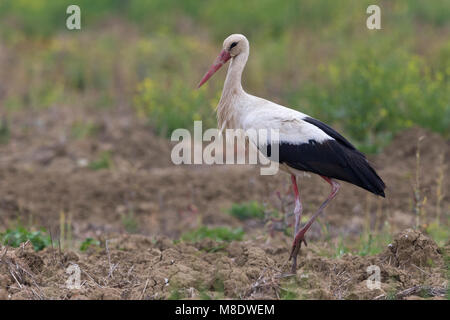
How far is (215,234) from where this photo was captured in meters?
6.84

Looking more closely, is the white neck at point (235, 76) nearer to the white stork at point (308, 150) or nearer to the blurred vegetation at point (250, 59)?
the white stork at point (308, 150)

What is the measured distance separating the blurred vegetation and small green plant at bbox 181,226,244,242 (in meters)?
3.22

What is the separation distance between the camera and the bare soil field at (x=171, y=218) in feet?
15.0

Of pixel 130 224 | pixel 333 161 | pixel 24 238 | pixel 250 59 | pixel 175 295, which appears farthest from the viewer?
pixel 250 59

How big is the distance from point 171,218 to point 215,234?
113 centimetres

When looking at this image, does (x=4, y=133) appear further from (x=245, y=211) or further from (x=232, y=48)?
(x=232, y=48)

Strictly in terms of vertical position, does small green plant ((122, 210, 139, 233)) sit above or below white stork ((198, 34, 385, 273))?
below

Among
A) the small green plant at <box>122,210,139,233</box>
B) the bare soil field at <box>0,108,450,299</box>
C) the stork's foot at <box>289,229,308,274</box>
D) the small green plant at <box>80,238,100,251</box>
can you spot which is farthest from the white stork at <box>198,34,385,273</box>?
the small green plant at <box>122,210,139,233</box>

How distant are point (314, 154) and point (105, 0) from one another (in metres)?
14.6

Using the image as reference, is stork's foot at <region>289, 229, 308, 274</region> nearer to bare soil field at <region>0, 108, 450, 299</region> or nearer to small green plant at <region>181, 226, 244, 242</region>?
bare soil field at <region>0, 108, 450, 299</region>

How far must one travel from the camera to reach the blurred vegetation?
391 inches

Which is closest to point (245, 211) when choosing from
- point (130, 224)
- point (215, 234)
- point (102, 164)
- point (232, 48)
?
point (215, 234)

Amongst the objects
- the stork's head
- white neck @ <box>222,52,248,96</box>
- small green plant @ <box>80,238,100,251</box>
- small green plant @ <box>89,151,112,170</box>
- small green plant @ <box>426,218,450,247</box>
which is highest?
the stork's head

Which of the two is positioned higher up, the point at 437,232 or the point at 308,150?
the point at 308,150
